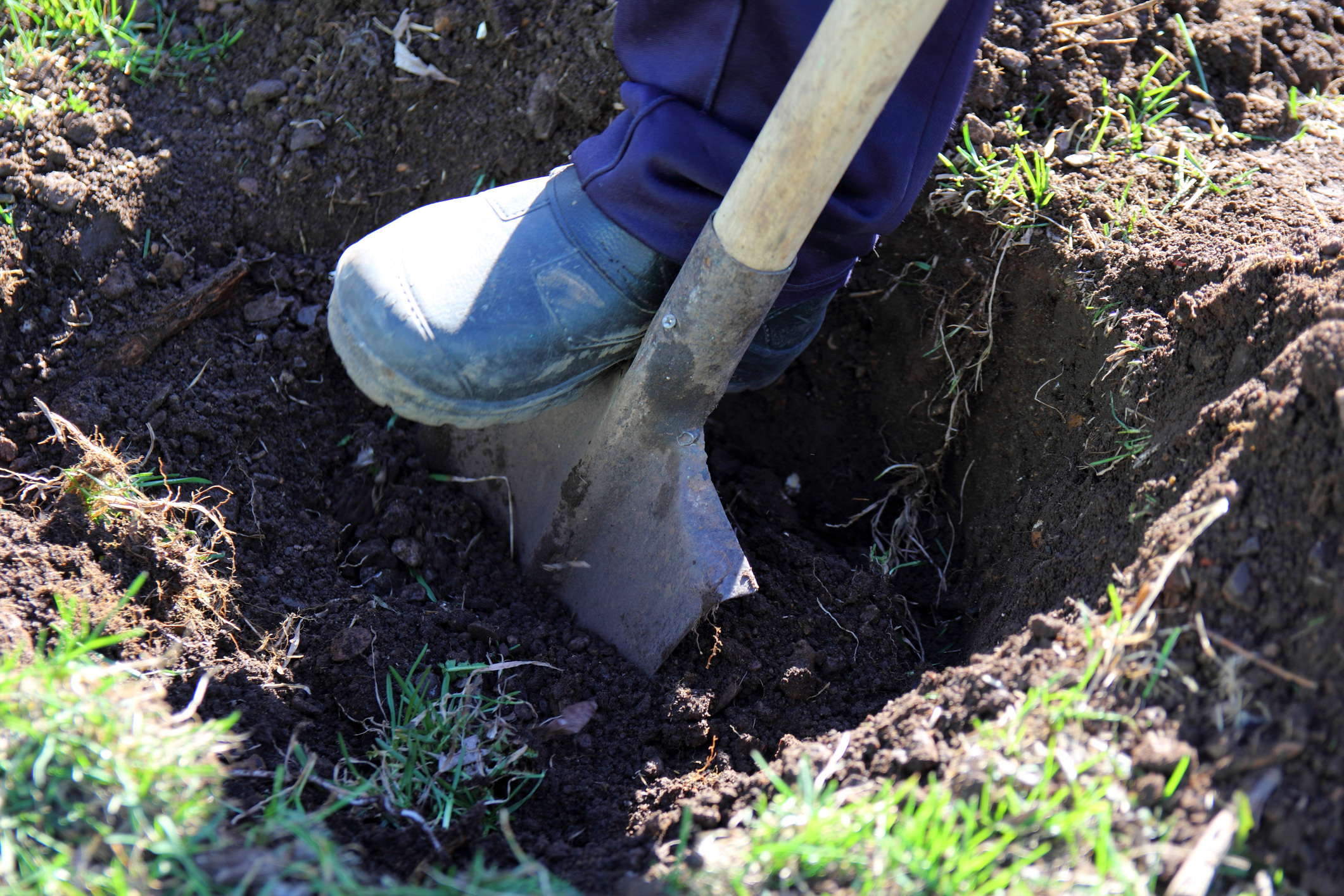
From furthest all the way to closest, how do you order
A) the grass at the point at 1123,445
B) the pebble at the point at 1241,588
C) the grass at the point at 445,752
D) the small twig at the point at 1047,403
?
the small twig at the point at 1047,403 → the grass at the point at 1123,445 → the grass at the point at 445,752 → the pebble at the point at 1241,588

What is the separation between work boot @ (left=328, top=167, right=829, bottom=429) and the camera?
5.02 feet

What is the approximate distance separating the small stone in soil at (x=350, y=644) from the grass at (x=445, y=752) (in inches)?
3.3

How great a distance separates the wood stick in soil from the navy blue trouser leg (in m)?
0.94

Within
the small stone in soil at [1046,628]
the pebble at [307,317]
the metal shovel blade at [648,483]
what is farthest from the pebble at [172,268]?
the small stone in soil at [1046,628]

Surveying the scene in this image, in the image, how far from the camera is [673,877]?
1.08 metres

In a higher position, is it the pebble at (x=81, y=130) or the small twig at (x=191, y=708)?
the pebble at (x=81, y=130)

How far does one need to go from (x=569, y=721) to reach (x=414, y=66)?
5.23ft

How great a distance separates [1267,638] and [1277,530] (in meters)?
0.15

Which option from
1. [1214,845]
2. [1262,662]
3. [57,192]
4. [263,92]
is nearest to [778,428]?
[1262,662]

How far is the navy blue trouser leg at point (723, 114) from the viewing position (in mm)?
1437

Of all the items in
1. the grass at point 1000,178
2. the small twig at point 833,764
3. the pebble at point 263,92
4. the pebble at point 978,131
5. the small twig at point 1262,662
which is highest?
the pebble at point 978,131

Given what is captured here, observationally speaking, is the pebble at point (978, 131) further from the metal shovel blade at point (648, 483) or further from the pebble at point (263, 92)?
the pebble at point (263, 92)

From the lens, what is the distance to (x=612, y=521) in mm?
1770

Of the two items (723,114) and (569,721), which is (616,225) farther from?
(569,721)
